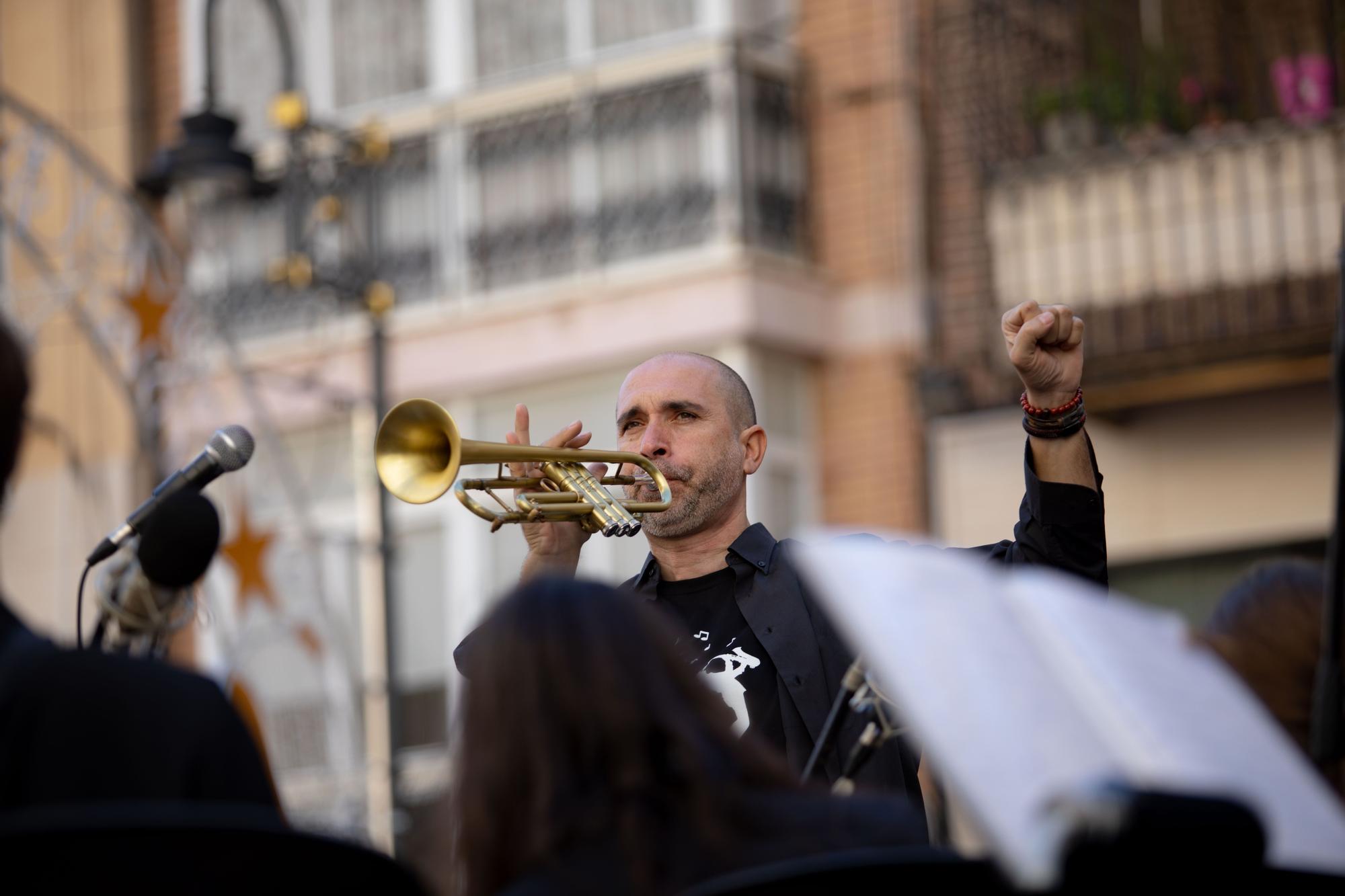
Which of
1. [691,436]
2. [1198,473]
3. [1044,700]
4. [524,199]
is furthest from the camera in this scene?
[524,199]

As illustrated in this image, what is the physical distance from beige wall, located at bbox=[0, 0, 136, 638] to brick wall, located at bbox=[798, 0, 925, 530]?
5.25 metres

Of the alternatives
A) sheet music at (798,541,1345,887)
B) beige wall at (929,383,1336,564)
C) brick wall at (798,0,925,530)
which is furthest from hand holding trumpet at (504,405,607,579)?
brick wall at (798,0,925,530)

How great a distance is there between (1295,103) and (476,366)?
5397mm

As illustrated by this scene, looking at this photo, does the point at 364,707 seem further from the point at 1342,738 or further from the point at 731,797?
the point at 731,797

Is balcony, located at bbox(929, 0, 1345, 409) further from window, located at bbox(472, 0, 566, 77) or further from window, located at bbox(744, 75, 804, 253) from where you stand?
window, located at bbox(472, 0, 566, 77)

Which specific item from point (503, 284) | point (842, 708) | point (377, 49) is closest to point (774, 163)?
point (503, 284)

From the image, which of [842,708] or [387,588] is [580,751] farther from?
[387,588]

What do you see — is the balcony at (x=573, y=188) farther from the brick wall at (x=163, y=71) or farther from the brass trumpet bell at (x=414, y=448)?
the brass trumpet bell at (x=414, y=448)

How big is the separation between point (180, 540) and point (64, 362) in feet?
38.2

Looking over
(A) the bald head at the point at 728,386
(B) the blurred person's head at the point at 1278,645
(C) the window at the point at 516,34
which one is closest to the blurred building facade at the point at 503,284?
(C) the window at the point at 516,34

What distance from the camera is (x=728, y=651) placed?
4773 millimetres

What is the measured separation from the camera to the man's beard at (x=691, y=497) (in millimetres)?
5113

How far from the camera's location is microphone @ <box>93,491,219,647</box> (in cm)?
420

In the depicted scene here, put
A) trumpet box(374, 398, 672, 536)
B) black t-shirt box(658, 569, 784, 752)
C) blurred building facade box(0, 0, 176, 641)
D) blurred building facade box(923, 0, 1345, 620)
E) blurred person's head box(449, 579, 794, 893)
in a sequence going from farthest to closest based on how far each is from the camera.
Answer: blurred building facade box(0, 0, 176, 641)
blurred building facade box(923, 0, 1345, 620)
trumpet box(374, 398, 672, 536)
black t-shirt box(658, 569, 784, 752)
blurred person's head box(449, 579, 794, 893)
